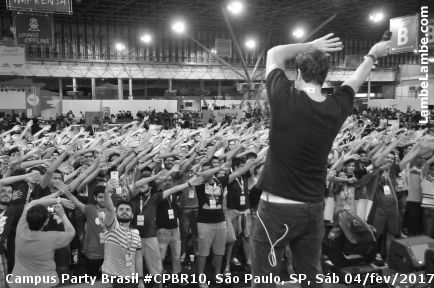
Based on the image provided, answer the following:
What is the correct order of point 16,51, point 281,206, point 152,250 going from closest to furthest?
point 281,206
point 152,250
point 16,51

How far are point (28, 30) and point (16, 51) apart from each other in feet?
26.1

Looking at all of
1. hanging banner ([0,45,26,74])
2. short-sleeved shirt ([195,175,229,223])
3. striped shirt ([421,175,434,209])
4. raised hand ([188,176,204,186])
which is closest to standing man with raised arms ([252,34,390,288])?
raised hand ([188,176,204,186])

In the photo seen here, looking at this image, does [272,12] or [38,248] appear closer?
[38,248]

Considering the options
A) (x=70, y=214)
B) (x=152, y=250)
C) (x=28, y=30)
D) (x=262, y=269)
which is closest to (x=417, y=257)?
(x=262, y=269)

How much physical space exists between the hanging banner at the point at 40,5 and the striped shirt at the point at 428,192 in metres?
9.52

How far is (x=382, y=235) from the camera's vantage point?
668 cm

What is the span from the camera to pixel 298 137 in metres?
1.81

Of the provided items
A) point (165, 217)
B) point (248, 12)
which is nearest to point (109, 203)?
point (165, 217)

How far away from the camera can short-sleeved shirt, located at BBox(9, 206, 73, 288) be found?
396 cm

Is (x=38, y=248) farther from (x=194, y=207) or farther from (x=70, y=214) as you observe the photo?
(x=194, y=207)

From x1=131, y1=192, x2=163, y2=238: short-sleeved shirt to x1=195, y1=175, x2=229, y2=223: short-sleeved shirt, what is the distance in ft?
2.05

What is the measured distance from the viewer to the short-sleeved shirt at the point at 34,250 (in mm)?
3965

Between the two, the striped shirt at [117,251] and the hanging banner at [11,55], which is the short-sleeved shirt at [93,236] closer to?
the striped shirt at [117,251]

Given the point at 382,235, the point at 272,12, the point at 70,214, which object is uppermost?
the point at 272,12
